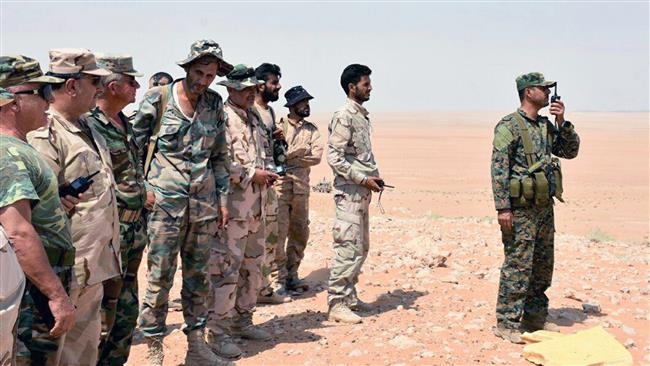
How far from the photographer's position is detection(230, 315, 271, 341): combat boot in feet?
18.6

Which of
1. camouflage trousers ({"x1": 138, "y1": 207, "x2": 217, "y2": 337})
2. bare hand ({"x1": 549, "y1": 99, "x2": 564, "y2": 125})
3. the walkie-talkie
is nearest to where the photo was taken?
the walkie-talkie

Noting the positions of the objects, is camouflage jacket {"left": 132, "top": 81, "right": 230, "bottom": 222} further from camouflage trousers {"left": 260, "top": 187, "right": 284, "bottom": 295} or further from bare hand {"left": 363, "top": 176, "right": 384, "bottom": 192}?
camouflage trousers {"left": 260, "top": 187, "right": 284, "bottom": 295}

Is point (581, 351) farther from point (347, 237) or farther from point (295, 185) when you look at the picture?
point (295, 185)

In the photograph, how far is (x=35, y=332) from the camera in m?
3.04

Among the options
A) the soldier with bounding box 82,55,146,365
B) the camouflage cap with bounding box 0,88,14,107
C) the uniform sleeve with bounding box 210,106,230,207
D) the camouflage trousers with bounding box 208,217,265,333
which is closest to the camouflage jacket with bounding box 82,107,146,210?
the soldier with bounding box 82,55,146,365

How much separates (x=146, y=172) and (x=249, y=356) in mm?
1639

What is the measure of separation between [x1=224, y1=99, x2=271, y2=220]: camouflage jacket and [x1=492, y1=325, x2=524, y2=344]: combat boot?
2.14 metres

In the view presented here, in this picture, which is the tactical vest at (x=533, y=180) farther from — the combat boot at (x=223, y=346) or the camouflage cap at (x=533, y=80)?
the combat boot at (x=223, y=346)

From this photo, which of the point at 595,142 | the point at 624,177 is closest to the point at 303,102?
the point at 624,177

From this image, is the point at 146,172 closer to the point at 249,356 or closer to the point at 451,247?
the point at 249,356

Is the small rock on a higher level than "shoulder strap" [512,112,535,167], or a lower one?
lower

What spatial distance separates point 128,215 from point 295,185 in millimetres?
3636

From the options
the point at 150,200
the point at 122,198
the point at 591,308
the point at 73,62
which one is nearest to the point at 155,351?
the point at 150,200

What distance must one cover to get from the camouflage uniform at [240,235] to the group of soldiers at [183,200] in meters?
0.01
